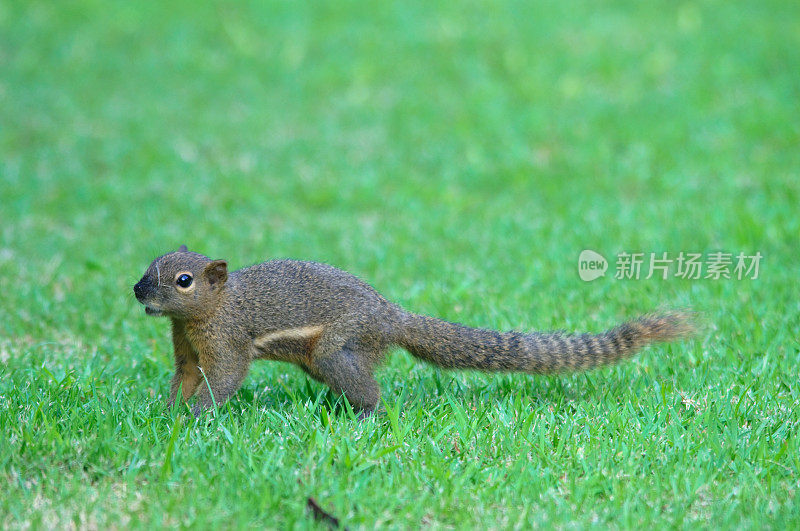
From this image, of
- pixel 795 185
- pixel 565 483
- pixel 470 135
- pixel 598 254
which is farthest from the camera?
pixel 470 135

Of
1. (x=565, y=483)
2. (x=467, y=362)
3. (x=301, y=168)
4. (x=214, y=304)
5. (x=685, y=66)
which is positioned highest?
(x=685, y=66)

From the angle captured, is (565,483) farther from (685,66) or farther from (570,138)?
(685,66)

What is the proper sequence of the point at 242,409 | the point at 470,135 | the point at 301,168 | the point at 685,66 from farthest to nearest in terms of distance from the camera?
the point at 685,66
the point at 470,135
the point at 301,168
the point at 242,409

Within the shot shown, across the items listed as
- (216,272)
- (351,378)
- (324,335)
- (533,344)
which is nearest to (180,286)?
(216,272)

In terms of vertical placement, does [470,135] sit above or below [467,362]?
above

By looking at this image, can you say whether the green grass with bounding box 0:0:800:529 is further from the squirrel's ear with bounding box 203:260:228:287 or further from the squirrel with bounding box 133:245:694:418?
the squirrel's ear with bounding box 203:260:228:287

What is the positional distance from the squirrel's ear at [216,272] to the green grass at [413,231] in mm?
652

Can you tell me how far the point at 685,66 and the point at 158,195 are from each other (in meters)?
7.45

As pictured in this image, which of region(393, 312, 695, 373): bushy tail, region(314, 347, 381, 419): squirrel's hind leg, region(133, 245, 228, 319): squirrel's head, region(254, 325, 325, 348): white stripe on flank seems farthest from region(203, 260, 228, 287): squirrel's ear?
region(393, 312, 695, 373): bushy tail

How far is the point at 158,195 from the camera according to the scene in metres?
9.30

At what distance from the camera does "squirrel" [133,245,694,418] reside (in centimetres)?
447

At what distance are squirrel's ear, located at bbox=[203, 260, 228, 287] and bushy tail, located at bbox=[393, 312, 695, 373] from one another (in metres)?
0.94

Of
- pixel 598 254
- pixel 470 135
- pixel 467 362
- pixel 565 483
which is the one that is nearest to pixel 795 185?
pixel 598 254

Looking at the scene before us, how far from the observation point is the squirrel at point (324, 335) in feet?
14.7
